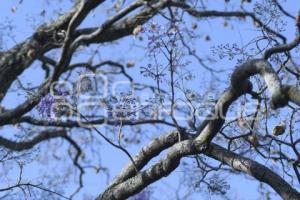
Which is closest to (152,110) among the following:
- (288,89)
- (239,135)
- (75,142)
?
(239,135)

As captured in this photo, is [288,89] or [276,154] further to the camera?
[276,154]

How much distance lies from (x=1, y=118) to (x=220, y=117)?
13.7 ft

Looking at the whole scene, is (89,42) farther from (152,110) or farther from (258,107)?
(258,107)

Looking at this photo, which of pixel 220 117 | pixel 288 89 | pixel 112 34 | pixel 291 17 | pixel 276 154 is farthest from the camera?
pixel 112 34

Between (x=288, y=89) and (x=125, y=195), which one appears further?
(x=125, y=195)

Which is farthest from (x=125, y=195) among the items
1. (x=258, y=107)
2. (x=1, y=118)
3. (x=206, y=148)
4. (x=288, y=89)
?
(x=1, y=118)

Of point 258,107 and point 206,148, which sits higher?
point 258,107

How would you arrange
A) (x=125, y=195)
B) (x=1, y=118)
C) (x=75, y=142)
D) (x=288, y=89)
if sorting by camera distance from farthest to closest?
(x=75, y=142) → (x=1, y=118) → (x=125, y=195) → (x=288, y=89)

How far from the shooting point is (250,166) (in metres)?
A: 4.93

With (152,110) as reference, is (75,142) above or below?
above

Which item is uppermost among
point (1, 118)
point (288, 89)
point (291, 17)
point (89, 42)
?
point (89, 42)

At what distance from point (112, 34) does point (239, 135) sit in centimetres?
392

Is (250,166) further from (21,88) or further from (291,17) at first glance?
(21,88)

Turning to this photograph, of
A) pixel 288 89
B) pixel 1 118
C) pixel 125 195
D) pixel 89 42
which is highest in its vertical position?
pixel 89 42
